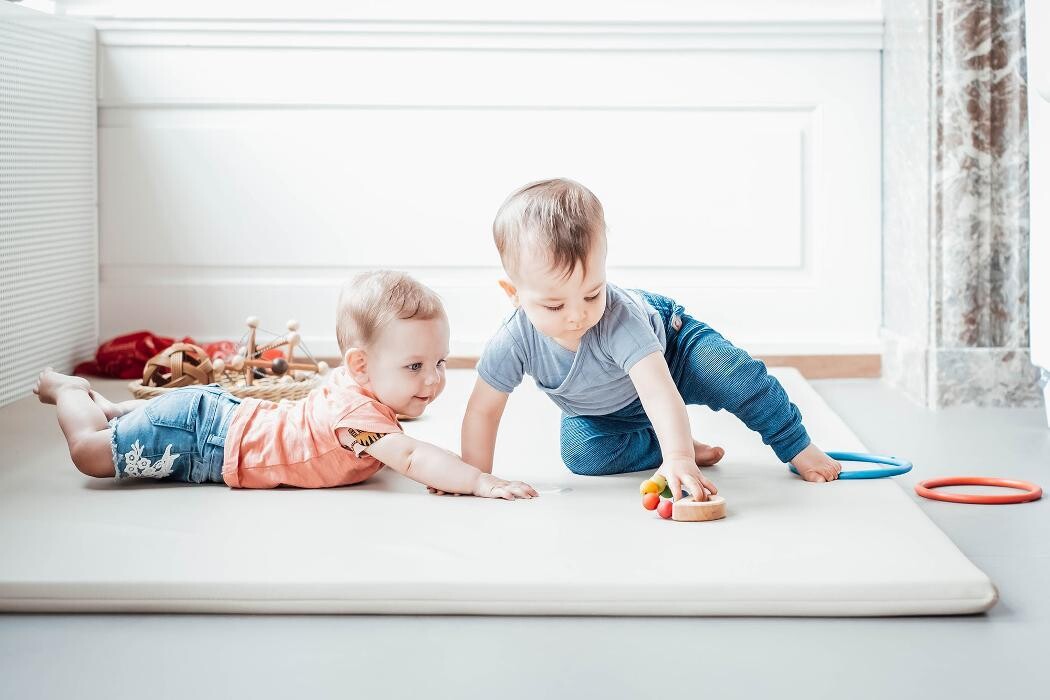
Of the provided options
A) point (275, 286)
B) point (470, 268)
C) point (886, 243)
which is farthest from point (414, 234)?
point (886, 243)

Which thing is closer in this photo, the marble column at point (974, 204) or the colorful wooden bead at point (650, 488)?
the colorful wooden bead at point (650, 488)

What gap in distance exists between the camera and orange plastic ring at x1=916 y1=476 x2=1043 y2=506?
67.8 inches

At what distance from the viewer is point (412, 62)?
10.0 ft

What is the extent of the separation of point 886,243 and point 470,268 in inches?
42.1

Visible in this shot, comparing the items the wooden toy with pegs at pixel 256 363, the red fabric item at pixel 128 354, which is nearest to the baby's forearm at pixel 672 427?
the wooden toy with pegs at pixel 256 363

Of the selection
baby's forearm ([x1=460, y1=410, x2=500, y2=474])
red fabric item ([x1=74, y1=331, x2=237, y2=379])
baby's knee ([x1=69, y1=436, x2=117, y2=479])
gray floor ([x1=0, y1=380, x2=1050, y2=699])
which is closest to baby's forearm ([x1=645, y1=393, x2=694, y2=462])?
baby's forearm ([x1=460, y1=410, x2=500, y2=474])

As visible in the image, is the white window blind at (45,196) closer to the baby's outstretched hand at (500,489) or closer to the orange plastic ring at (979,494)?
the baby's outstretched hand at (500,489)

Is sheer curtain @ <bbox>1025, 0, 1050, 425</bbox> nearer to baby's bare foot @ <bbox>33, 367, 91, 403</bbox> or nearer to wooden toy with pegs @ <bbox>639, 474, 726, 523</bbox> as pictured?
wooden toy with pegs @ <bbox>639, 474, 726, 523</bbox>

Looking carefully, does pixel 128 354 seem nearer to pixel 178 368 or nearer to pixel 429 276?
pixel 178 368

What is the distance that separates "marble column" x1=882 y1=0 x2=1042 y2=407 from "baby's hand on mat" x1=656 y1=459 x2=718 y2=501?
119 centimetres

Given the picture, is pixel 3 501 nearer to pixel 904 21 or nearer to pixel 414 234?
pixel 414 234

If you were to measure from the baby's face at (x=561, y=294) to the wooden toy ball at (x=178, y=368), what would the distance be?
101cm

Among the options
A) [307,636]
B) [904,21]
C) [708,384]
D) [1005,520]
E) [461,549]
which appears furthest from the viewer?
[904,21]

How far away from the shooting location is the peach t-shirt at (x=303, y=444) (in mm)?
1683
